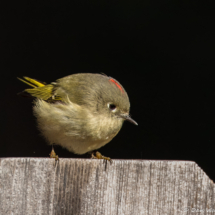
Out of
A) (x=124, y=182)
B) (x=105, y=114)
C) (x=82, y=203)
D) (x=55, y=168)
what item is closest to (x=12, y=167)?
(x=55, y=168)

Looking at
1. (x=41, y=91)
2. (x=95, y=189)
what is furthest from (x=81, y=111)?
(x=95, y=189)

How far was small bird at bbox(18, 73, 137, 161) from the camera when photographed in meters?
2.33

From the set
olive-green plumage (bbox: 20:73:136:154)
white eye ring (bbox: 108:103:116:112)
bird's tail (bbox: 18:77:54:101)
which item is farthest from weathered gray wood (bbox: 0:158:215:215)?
bird's tail (bbox: 18:77:54:101)

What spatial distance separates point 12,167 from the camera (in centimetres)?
146

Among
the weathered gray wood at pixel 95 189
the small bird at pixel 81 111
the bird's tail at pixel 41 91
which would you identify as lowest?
the weathered gray wood at pixel 95 189

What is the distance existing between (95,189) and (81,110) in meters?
1.00

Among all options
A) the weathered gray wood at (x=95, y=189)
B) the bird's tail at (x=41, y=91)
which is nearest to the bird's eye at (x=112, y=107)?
the bird's tail at (x=41, y=91)

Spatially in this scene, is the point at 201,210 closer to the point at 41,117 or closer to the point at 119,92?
the point at 119,92

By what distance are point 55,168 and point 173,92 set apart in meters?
2.46

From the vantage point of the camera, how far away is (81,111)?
94.1 inches

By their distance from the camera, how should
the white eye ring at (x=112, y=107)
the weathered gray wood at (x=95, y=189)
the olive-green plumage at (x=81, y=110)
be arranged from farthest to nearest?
the white eye ring at (x=112, y=107) → the olive-green plumage at (x=81, y=110) → the weathered gray wood at (x=95, y=189)

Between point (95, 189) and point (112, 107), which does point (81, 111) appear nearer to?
point (112, 107)

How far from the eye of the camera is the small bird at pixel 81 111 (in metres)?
2.33

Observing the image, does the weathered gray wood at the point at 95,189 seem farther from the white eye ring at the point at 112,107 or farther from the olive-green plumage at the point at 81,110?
the white eye ring at the point at 112,107
